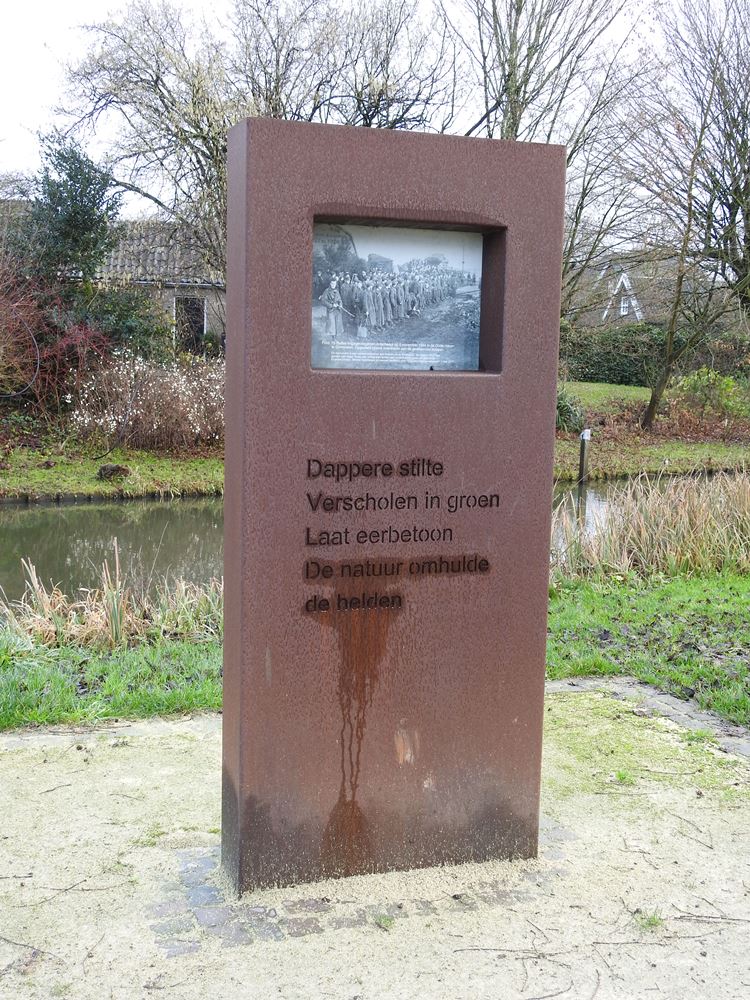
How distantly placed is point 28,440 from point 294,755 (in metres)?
15.6

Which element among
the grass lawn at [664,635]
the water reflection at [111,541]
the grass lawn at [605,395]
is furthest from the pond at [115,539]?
the grass lawn at [605,395]

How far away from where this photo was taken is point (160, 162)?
21.7 metres

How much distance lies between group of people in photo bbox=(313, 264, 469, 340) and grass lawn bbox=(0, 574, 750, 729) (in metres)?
2.49

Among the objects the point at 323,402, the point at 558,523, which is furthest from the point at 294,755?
the point at 558,523

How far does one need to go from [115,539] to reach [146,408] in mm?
8657

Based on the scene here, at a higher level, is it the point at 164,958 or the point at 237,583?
the point at 237,583

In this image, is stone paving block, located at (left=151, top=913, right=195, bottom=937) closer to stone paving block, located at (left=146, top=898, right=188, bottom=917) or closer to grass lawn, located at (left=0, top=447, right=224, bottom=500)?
stone paving block, located at (left=146, top=898, right=188, bottom=917)

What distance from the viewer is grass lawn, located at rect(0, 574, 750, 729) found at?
505 cm

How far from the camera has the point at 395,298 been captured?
3281 millimetres

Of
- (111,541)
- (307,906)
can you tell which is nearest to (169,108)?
(111,541)

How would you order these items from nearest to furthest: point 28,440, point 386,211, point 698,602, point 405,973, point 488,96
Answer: point 405,973
point 386,211
point 698,602
point 28,440
point 488,96

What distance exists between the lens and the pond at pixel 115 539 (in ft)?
34.1

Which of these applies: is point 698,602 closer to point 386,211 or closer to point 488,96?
point 386,211

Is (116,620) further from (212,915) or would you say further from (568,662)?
(212,915)
